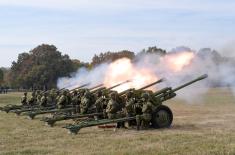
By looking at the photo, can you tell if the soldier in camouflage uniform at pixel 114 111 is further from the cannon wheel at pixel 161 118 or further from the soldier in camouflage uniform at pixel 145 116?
the cannon wheel at pixel 161 118

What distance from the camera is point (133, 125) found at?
21.0 meters

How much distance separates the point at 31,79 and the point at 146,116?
225ft

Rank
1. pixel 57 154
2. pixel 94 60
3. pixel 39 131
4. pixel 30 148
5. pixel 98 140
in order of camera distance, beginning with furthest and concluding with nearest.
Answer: pixel 94 60, pixel 39 131, pixel 98 140, pixel 30 148, pixel 57 154

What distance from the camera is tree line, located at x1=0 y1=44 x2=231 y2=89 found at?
81812 millimetres

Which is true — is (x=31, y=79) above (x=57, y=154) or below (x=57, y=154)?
above

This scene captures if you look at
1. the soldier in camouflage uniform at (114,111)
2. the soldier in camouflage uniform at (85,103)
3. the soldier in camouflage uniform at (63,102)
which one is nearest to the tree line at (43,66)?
the soldier in camouflage uniform at (63,102)

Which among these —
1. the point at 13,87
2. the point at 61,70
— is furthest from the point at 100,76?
the point at 13,87

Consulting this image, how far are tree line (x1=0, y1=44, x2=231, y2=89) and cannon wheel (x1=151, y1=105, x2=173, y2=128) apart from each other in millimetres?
56929

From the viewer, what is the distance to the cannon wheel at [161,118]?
790 inches

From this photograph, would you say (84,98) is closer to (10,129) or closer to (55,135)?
(10,129)

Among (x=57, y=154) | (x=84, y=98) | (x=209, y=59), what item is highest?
(x=209, y=59)

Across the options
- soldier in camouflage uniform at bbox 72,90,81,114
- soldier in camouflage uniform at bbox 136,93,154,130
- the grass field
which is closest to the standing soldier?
soldier in camouflage uniform at bbox 72,90,81,114

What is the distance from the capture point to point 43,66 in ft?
281

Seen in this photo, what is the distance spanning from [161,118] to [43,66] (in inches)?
2631
